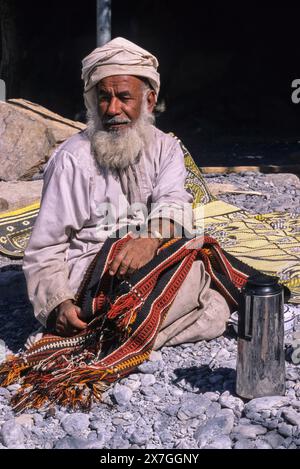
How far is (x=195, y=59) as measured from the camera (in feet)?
41.7

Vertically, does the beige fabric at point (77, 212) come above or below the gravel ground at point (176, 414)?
above

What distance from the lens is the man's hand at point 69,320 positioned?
413 centimetres

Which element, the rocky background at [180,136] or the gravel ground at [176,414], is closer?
the gravel ground at [176,414]

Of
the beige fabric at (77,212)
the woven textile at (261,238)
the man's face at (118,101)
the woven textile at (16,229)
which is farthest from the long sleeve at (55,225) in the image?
the woven textile at (16,229)

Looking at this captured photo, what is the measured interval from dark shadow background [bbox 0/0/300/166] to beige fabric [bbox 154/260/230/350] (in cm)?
755

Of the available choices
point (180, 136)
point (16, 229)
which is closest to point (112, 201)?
point (16, 229)

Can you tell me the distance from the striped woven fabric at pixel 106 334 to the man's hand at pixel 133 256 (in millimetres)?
32

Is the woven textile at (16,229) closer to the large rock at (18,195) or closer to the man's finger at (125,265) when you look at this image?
the large rock at (18,195)

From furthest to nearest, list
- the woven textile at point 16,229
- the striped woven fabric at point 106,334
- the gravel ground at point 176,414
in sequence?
the woven textile at point 16,229 → the striped woven fabric at point 106,334 → the gravel ground at point 176,414

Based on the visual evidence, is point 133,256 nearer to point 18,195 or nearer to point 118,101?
point 118,101

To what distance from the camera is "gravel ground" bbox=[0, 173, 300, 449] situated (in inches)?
135

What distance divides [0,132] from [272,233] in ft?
10.5

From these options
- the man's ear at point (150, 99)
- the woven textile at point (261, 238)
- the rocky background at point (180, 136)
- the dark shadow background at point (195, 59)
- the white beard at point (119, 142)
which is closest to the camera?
the rocky background at point (180, 136)

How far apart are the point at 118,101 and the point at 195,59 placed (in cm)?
857
